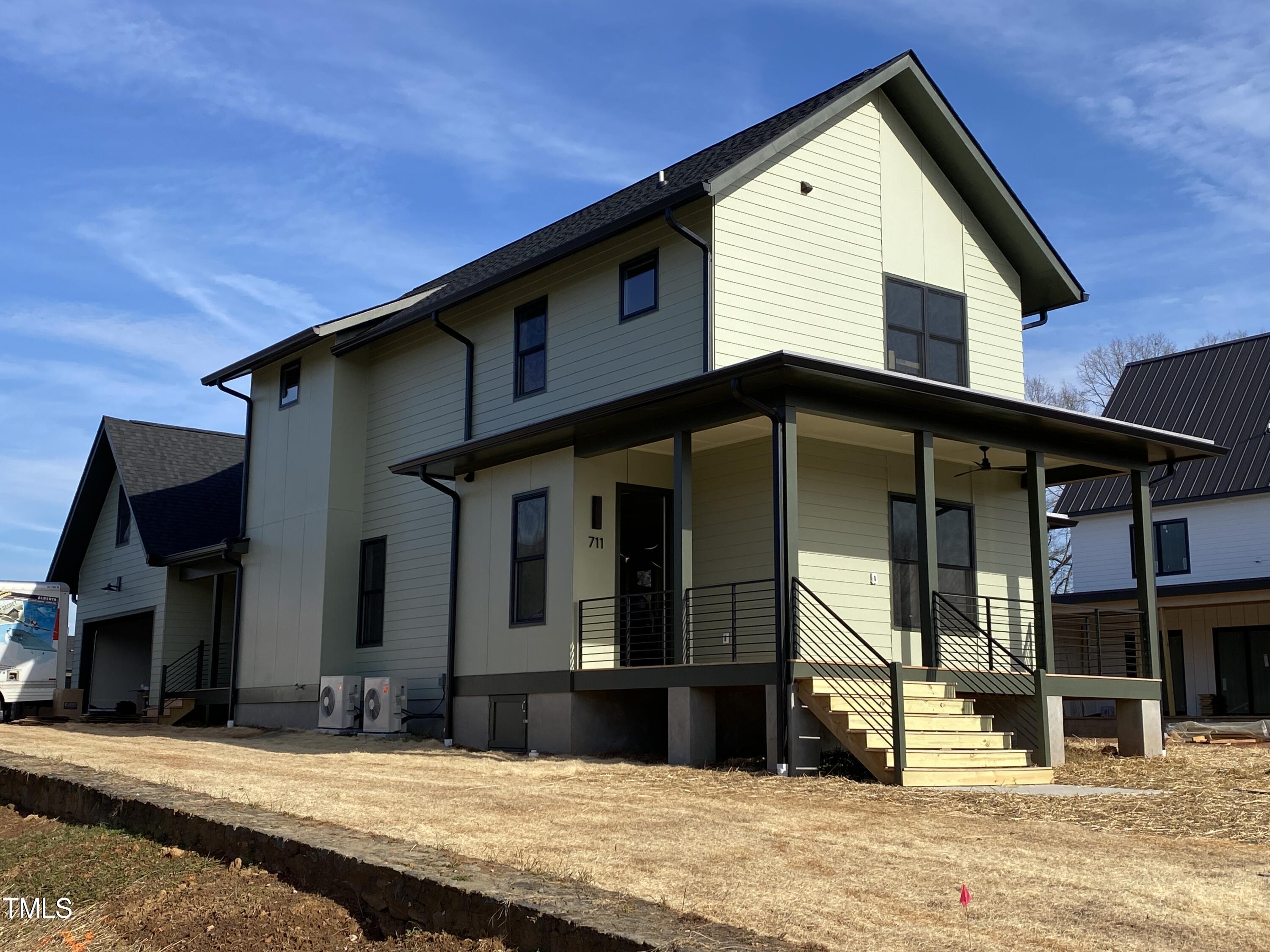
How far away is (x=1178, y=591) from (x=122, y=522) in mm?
22215

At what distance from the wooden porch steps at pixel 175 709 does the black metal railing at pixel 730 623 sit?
1155 centimetres

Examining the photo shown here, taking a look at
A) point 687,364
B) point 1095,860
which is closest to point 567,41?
point 687,364

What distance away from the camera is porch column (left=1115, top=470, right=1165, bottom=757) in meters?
15.4

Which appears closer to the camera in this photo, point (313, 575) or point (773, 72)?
point (773, 72)

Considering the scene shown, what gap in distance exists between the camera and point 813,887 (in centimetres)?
637

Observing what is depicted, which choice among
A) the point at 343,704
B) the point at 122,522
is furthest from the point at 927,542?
the point at 122,522

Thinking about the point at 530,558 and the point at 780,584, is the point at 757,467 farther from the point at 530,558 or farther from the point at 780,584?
the point at 780,584

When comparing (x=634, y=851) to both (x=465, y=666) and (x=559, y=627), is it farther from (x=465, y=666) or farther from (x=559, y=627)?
(x=465, y=666)

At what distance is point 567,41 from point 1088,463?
815cm

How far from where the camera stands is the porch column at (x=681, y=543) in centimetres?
1393

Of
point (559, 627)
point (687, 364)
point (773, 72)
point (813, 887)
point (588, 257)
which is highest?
point (773, 72)

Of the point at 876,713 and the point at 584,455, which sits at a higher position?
the point at 584,455

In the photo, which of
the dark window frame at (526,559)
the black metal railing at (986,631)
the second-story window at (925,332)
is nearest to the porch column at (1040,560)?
the black metal railing at (986,631)

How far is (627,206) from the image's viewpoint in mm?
17625
